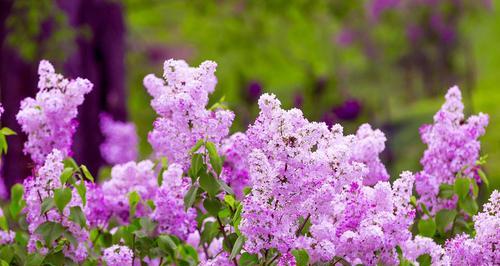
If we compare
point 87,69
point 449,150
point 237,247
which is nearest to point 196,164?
point 237,247

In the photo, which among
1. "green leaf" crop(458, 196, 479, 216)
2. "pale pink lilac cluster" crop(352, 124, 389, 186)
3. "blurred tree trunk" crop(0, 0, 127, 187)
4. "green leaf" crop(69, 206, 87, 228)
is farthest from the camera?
"blurred tree trunk" crop(0, 0, 127, 187)

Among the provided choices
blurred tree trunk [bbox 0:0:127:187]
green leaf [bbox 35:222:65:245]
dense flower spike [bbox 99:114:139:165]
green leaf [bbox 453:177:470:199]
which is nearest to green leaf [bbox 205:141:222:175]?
green leaf [bbox 35:222:65:245]

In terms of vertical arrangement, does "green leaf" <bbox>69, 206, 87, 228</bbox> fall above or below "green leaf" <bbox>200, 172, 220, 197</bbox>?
below

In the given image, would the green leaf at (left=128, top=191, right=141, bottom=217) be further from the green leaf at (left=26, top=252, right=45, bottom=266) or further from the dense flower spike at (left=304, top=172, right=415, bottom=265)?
the dense flower spike at (left=304, top=172, right=415, bottom=265)

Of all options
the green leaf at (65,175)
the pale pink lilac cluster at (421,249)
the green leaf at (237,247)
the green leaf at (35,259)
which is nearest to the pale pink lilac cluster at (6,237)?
the green leaf at (35,259)

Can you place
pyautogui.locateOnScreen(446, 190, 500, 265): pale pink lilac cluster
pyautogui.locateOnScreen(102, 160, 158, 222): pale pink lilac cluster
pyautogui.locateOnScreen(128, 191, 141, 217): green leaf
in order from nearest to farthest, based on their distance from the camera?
pyautogui.locateOnScreen(446, 190, 500, 265): pale pink lilac cluster
pyautogui.locateOnScreen(128, 191, 141, 217): green leaf
pyautogui.locateOnScreen(102, 160, 158, 222): pale pink lilac cluster

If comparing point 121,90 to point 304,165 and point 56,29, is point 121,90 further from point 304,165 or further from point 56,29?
point 304,165

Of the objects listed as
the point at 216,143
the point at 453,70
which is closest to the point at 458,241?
the point at 216,143

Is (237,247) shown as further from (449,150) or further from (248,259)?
(449,150)
